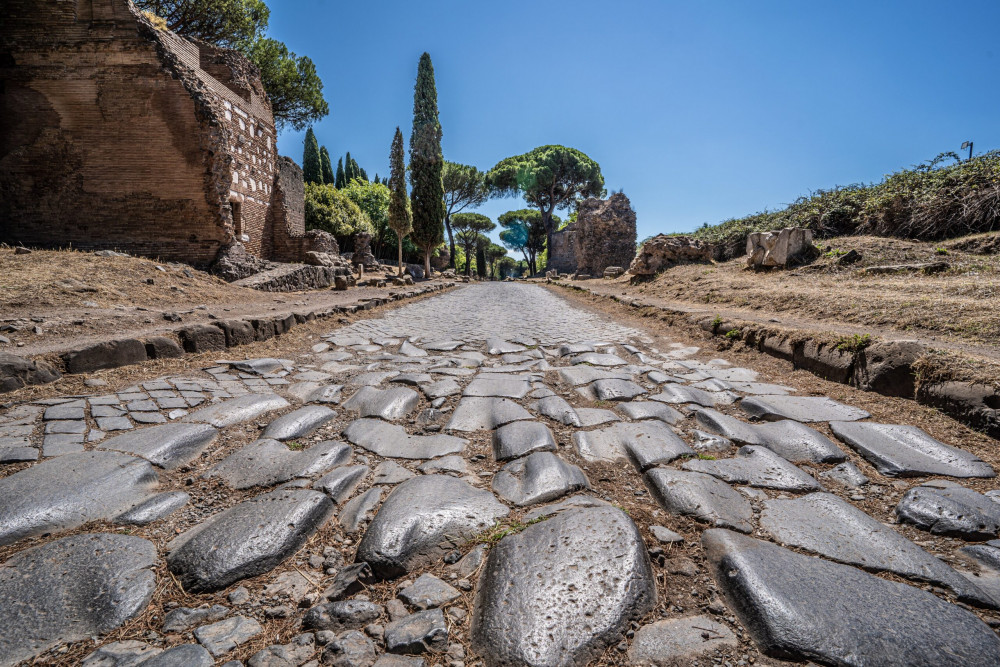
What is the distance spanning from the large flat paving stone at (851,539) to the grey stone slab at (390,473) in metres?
1.43

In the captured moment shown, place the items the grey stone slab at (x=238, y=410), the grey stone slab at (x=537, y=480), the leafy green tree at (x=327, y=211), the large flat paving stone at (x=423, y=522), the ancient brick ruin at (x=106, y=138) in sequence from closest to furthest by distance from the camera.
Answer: the large flat paving stone at (x=423, y=522), the grey stone slab at (x=537, y=480), the grey stone slab at (x=238, y=410), the ancient brick ruin at (x=106, y=138), the leafy green tree at (x=327, y=211)

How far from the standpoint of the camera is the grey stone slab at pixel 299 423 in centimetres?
219

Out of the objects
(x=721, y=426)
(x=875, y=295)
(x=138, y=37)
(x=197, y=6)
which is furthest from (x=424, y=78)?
(x=721, y=426)

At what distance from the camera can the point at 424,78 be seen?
25359mm

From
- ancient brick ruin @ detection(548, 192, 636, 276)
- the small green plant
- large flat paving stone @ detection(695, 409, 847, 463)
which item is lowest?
large flat paving stone @ detection(695, 409, 847, 463)

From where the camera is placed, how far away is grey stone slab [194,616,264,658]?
99cm

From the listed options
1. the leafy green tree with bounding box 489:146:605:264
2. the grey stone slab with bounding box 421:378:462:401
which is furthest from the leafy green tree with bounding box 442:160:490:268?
the grey stone slab with bounding box 421:378:462:401

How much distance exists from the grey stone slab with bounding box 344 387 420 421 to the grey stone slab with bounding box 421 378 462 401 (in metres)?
0.11

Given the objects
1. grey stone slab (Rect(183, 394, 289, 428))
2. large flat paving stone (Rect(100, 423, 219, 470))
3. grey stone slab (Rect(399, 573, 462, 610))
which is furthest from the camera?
grey stone slab (Rect(183, 394, 289, 428))

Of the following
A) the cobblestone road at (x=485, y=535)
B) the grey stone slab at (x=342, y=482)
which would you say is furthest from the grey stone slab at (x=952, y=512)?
the grey stone slab at (x=342, y=482)

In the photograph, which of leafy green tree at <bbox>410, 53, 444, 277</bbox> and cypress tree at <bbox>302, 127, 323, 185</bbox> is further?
cypress tree at <bbox>302, 127, 323, 185</bbox>

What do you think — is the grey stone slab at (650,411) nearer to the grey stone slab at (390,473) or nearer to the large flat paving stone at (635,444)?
the large flat paving stone at (635,444)

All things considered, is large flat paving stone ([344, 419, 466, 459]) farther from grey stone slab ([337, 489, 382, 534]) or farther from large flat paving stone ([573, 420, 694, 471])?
large flat paving stone ([573, 420, 694, 471])

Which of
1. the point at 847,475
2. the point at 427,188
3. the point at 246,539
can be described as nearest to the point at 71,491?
the point at 246,539
